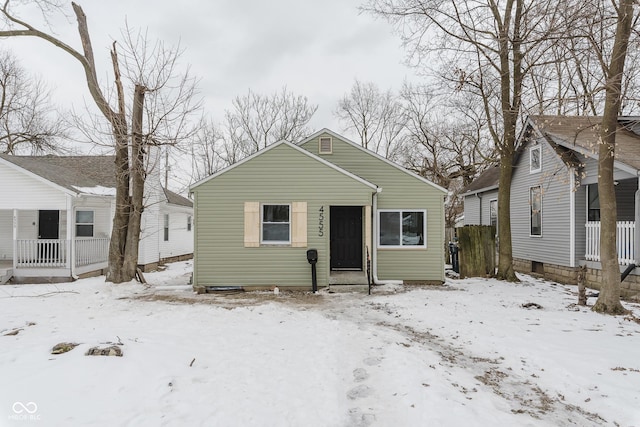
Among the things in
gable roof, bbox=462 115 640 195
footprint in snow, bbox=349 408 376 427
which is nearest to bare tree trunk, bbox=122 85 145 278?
footprint in snow, bbox=349 408 376 427

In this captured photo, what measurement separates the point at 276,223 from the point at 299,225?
72 cm

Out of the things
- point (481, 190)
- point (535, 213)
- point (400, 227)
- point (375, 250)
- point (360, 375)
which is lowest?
point (360, 375)

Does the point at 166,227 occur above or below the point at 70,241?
above

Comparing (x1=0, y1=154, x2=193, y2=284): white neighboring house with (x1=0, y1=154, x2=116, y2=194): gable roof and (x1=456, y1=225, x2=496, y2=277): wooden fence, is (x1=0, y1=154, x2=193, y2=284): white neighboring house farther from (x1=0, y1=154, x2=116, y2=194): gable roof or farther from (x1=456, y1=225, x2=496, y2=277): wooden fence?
(x1=456, y1=225, x2=496, y2=277): wooden fence

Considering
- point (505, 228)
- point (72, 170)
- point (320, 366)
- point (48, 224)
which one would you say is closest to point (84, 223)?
point (48, 224)

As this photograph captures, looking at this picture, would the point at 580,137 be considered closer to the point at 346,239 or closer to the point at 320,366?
the point at 346,239

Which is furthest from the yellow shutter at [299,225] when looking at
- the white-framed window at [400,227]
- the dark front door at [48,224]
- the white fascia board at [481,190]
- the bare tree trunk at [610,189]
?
the dark front door at [48,224]

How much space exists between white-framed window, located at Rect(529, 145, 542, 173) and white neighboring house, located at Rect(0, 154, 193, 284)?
14.3 metres

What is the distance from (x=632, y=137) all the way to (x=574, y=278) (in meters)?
5.17

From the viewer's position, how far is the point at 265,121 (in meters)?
30.6

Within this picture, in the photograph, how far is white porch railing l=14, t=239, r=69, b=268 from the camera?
12.2 metres

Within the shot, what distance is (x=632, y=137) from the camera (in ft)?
38.6

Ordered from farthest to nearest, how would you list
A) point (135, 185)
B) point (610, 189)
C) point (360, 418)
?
point (135, 185) → point (610, 189) → point (360, 418)

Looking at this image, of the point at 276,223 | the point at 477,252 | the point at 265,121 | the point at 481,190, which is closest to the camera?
the point at 276,223
